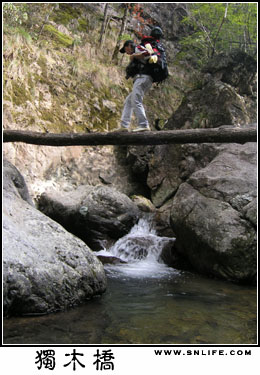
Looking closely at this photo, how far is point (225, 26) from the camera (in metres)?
17.2

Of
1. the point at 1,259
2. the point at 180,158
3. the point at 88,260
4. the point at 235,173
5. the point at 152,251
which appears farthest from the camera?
the point at 180,158

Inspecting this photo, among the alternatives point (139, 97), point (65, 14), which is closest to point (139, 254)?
point (139, 97)

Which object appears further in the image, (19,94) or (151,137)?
(19,94)

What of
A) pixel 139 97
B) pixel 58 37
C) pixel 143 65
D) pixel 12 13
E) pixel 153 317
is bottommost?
pixel 153 317

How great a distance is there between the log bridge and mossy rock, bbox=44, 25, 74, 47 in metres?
10.1

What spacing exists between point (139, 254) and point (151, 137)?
418 cm

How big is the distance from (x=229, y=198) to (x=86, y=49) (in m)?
12.4

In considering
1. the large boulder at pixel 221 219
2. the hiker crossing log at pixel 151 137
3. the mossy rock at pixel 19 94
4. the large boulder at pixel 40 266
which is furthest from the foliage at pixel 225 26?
the large boulder at pixel 40 266

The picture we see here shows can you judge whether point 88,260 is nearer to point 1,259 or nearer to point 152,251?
point 1,259

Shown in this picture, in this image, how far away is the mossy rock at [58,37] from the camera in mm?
15016

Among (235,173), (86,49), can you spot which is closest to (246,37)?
(86,49)

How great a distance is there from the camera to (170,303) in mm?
4859

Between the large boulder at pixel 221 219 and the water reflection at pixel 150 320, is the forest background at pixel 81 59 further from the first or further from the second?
the water reflection at pixel 150 320

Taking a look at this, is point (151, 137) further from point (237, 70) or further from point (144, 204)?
point (237, 70)
